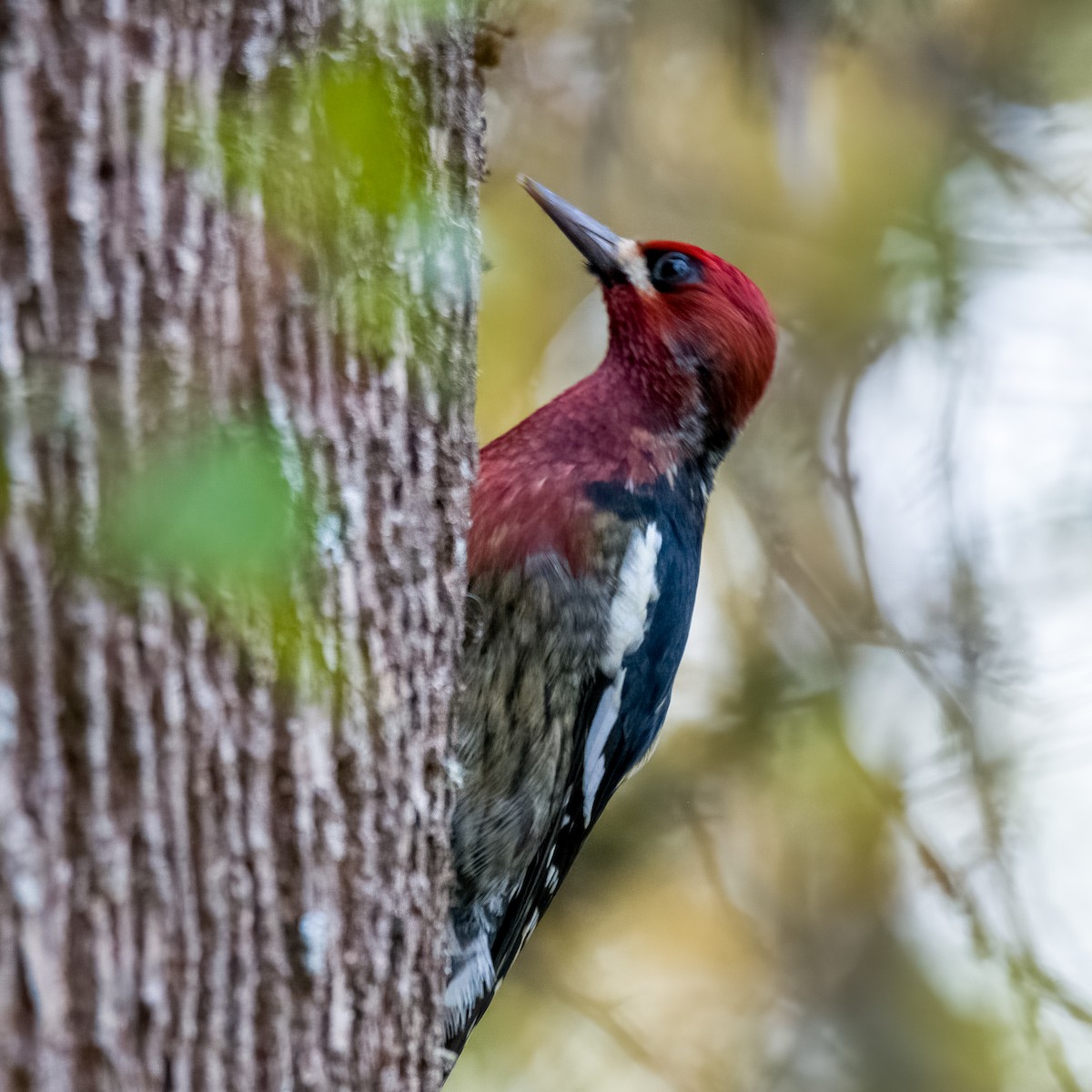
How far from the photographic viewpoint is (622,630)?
9.28 ft

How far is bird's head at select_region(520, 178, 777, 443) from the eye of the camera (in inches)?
122

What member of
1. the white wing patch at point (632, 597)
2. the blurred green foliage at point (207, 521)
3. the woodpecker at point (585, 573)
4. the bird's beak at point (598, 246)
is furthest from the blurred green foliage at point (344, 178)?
the bird's beak at point (598, 246)

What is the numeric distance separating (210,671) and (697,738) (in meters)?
3.99

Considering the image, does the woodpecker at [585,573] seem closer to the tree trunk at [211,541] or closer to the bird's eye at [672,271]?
the bird's eye at [672,271]

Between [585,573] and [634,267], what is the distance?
3.04ft

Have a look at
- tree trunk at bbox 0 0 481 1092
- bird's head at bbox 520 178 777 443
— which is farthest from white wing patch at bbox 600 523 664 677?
tree trunk at bbox 0 0 481 1092

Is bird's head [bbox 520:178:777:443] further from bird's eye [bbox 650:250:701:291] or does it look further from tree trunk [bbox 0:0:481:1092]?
tree trunk [bbox 0:0:481:1092]

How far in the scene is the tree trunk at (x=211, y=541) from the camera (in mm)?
1205

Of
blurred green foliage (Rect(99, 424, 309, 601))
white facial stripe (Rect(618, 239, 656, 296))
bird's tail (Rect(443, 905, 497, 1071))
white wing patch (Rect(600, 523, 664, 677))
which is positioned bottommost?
bird's tail (Rect(443, 905, 497, 1071))

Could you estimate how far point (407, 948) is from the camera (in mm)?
1673

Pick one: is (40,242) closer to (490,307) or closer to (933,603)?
(490,307)

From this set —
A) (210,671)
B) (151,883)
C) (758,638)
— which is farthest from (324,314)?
(758,638)

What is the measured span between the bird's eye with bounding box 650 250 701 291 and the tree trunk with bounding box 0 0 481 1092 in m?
1.53

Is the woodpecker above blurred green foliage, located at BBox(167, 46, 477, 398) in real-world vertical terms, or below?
below
